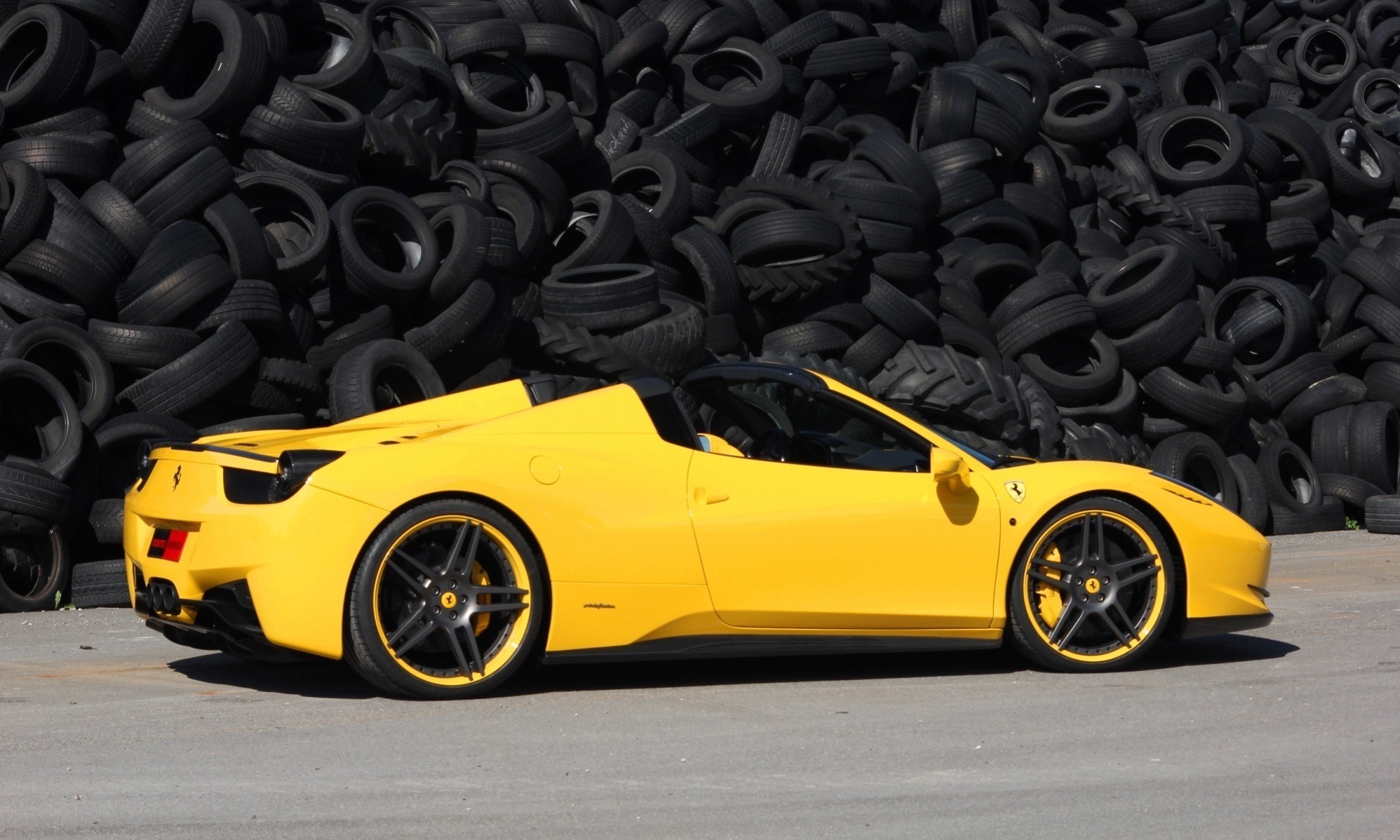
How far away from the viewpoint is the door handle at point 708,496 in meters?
6.17

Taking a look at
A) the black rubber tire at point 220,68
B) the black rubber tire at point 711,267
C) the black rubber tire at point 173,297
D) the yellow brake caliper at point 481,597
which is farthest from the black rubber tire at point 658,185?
the yellow brake caliper at point 481,597

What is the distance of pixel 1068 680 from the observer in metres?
6.49

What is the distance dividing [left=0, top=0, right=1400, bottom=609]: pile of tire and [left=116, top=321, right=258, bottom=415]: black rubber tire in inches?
0.8

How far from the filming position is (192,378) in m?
10.3

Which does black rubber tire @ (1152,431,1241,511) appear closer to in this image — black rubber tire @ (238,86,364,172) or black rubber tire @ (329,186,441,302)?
black rubber tire @ (329,186,441,302)

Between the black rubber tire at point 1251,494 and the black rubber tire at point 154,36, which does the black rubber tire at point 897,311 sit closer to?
the black rubber tire at point 1251,494

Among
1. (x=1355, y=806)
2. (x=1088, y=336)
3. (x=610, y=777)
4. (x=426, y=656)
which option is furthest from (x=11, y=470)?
(x=1088, y=336)

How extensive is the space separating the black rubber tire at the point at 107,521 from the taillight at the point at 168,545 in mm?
3562

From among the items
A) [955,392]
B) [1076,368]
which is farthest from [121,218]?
[1076,368]

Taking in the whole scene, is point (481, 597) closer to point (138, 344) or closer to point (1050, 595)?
point (1050, 595)

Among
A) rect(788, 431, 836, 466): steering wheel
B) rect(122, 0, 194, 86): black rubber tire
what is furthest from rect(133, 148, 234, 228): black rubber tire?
rect(788, 431, 836, 466): steering wheel

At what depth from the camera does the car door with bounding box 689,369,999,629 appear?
6.18 metres

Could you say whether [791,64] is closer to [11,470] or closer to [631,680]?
[11,470]

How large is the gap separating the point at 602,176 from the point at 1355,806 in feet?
35.4
